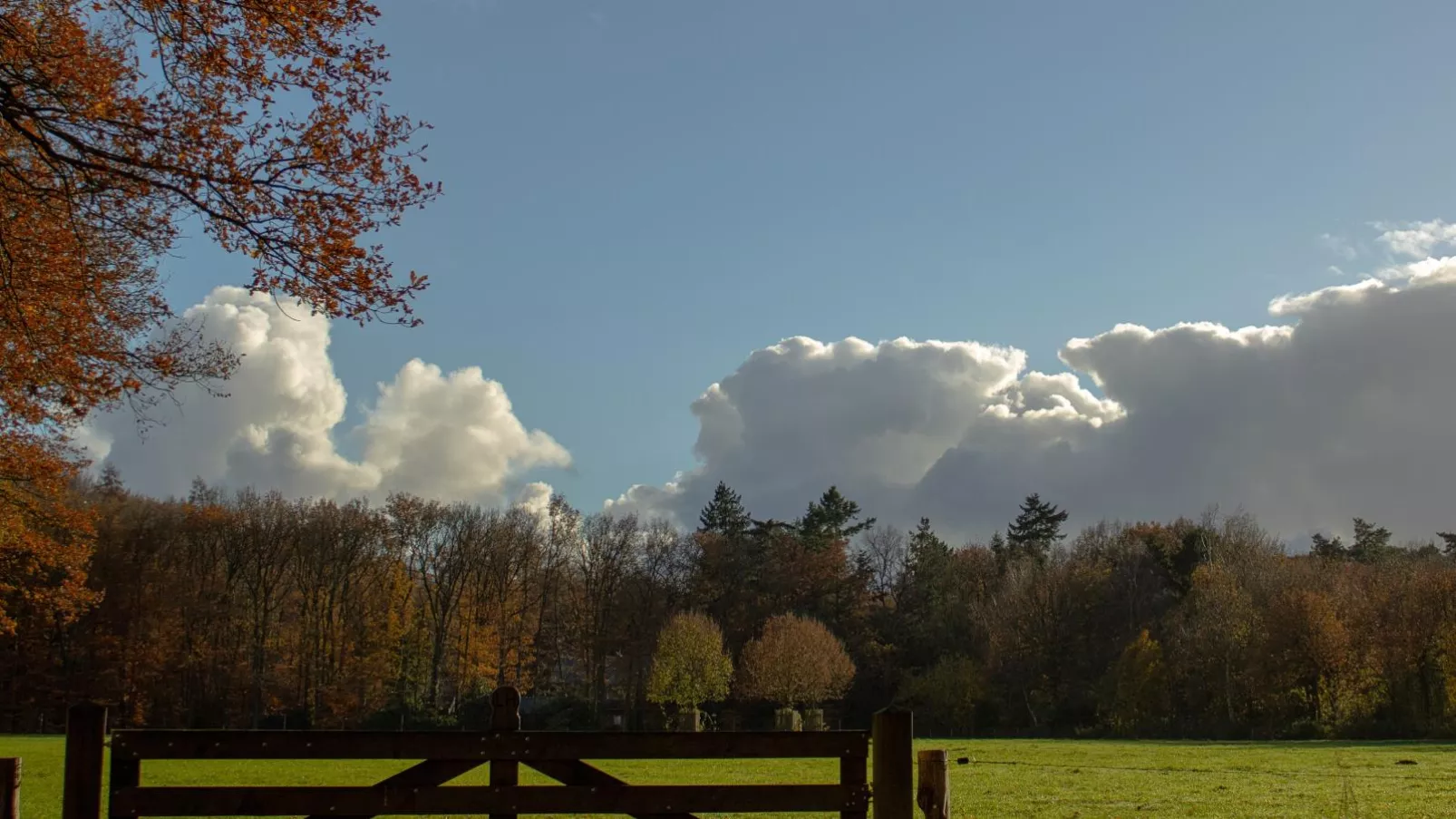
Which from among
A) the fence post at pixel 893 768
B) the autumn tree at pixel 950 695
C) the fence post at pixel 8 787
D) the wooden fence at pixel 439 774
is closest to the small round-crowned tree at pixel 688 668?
the autumn tree at pixel 950 695

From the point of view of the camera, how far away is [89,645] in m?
71.8

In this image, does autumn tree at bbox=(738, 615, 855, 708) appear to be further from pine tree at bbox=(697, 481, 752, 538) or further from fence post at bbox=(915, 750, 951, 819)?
fence post at bbox=(915, 750, 951, 819)

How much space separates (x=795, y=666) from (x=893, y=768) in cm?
7093

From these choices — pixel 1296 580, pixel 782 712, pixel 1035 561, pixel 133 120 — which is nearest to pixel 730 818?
pixel 133 120

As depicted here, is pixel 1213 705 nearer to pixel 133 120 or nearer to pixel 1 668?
pixel 133 120

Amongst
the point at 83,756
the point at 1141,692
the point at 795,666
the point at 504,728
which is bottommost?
the point at 1141,692

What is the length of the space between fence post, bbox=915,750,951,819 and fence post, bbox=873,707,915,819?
39 cm

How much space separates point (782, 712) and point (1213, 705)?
24.4m

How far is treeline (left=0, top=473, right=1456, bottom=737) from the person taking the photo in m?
63.2

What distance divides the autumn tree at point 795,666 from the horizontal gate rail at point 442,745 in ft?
233

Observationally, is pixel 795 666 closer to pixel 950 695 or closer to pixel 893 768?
pixel 950 695

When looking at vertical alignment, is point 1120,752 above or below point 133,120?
below

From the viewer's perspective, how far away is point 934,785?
8234 millimetres

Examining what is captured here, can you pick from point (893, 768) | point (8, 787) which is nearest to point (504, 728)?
point (893, 768)
